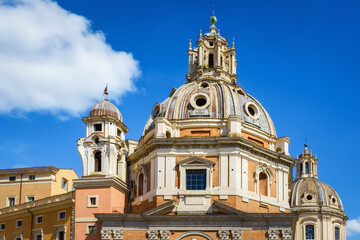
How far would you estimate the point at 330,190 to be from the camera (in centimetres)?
10275

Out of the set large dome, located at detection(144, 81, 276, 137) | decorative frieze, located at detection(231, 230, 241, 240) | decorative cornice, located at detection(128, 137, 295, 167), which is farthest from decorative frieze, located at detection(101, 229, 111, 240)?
large dome, located at detection(144, 81, 276, 137)

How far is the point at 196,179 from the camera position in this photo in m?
58.4

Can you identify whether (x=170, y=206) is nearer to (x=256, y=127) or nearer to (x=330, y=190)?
(x=256, y=127)

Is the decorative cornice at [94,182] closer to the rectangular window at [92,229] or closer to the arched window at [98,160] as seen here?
the arched window at [98,160]

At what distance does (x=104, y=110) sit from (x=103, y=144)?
329cm

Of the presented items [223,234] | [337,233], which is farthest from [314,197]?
[223,234]

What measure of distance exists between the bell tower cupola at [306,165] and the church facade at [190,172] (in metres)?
46.8

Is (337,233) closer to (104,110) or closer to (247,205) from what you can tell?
(247,205)

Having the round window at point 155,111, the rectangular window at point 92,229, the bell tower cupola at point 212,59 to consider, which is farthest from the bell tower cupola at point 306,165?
the rectangular window at point 92,229

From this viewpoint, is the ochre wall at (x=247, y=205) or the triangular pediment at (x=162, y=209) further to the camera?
the ochre wall at (x=247, y=205)

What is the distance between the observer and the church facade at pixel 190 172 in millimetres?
54562

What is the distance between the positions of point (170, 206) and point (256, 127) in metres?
12.0

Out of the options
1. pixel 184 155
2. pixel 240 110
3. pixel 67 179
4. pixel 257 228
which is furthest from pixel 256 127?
pixel 67 179

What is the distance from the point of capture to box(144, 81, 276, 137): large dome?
62.6m
